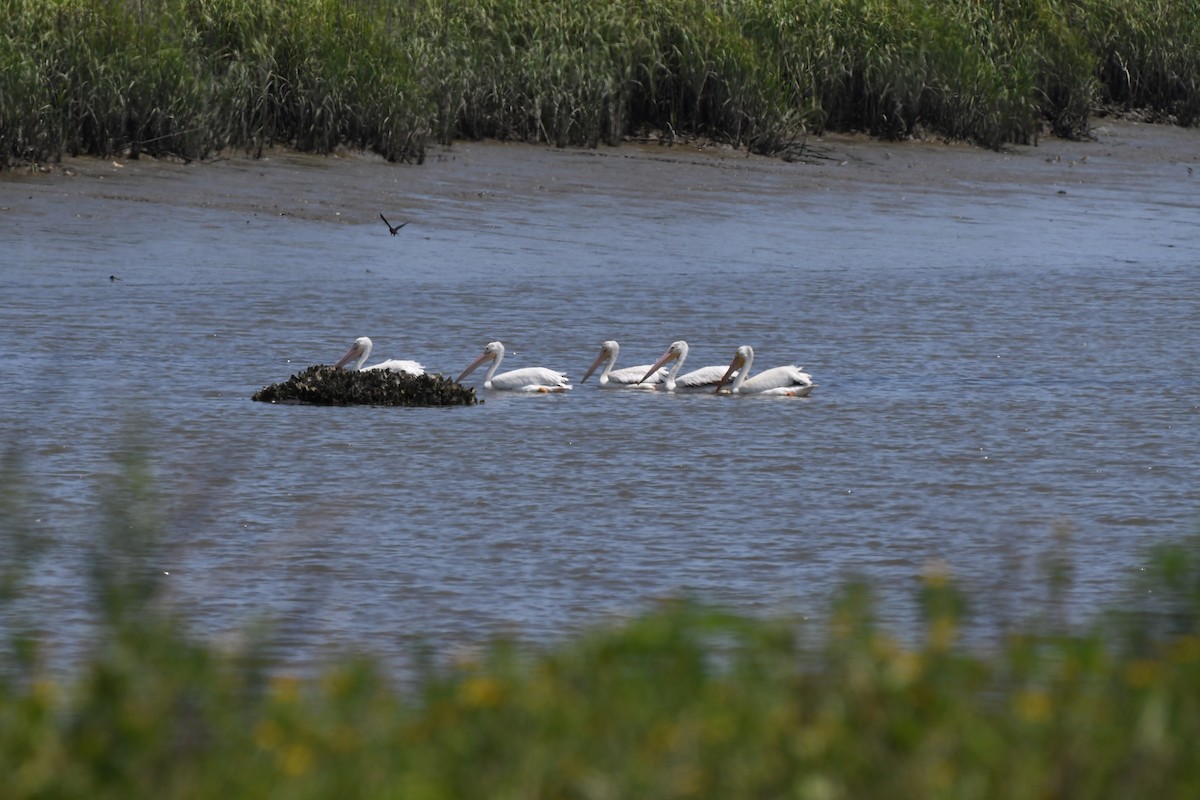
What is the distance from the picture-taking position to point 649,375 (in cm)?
1244

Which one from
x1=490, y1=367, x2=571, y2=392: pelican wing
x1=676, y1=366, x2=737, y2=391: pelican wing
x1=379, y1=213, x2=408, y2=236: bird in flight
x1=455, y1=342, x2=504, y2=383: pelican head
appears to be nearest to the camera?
x1=490, y1=367, x2=571, y2=392: pelican wing

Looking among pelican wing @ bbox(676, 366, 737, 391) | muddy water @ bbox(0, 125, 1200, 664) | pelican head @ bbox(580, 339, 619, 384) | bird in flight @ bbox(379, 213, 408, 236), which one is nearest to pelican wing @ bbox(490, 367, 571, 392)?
muddy water @ bbox(0, 125, 1200, 664)

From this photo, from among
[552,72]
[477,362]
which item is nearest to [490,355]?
[477,362]

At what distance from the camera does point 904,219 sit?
19.8 m

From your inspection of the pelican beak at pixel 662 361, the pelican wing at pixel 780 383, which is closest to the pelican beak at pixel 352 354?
the pelican beak at pixel 662 361

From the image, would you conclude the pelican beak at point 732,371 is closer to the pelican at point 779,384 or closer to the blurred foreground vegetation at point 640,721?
the pelican at point 779,384

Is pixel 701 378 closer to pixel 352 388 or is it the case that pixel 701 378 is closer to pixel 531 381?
pixel 531 381

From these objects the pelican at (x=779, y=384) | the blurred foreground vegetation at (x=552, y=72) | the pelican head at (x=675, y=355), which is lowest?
the pelican head at (x=675, y=355)

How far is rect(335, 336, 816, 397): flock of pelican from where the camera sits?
11.7 metres

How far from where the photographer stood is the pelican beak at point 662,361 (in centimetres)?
1240

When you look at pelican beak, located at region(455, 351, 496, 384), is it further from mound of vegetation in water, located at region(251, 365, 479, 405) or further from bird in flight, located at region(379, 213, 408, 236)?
bird in flight, located at region(379, 213, 408, 236)

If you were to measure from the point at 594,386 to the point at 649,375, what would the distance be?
1.43 ft

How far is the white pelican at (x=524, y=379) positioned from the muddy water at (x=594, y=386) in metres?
0.13

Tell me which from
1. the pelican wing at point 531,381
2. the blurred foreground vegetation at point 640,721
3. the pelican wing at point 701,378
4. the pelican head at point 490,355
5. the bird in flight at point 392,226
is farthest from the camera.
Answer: the bird in flight at point 392,226
